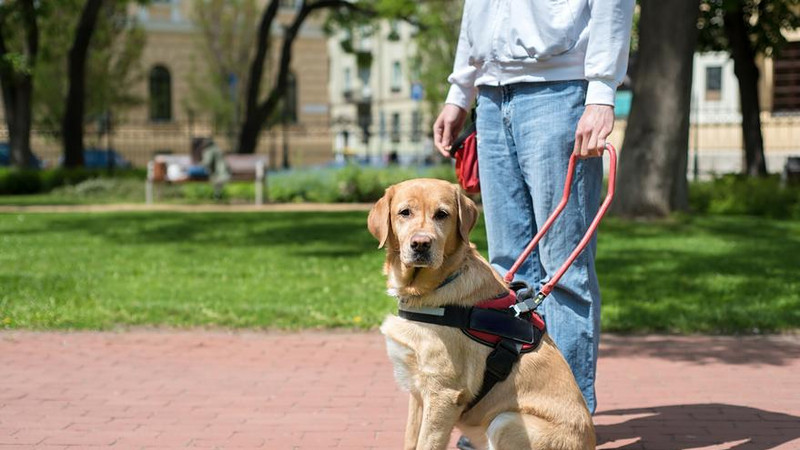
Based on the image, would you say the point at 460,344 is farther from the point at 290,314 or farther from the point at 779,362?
the point at 290,314

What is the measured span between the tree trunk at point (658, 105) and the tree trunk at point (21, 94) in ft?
54.3

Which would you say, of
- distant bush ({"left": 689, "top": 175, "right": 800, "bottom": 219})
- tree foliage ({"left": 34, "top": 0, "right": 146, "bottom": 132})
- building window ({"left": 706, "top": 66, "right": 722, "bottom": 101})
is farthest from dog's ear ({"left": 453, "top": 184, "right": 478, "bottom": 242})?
building window ({"left": 706, "top": 66, "right": 722, "bottom": 101})

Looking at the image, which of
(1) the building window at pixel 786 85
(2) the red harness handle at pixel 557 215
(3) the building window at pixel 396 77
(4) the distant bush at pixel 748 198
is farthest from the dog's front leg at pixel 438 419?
(3) the building window at pixel 396 77

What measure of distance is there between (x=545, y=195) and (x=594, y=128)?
0.39 meters

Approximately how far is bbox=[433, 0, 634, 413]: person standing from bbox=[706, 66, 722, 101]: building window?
41.1 meters

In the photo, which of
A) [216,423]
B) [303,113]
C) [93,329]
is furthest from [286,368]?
[303,113]

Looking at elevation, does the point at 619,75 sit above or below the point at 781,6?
below

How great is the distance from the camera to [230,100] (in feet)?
141

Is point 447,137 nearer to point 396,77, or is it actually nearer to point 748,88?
point 748,88

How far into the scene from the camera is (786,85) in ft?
112

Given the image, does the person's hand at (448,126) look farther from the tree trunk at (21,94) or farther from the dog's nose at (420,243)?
the tree trunk at (21,94)

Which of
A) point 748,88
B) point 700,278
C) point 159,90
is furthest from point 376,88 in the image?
point 700,278

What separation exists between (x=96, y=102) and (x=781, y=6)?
26.2 meters

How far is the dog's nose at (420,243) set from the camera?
11.8 feet
